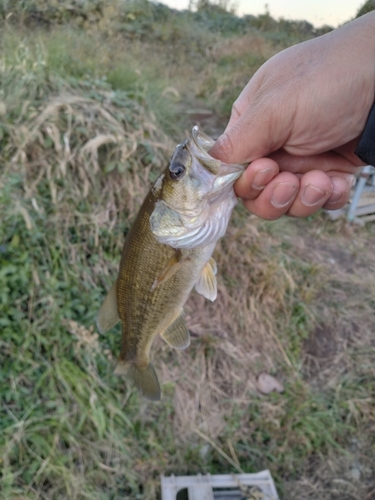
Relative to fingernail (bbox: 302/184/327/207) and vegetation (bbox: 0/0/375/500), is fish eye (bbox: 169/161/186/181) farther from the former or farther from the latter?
vegetation (bbox: 0/0/375/500)

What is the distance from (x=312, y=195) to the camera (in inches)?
65.2

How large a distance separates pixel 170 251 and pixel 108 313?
1.54 feet

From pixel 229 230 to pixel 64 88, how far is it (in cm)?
190

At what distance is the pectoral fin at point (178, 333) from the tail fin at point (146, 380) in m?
0.23

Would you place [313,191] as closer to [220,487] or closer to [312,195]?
[312,195]

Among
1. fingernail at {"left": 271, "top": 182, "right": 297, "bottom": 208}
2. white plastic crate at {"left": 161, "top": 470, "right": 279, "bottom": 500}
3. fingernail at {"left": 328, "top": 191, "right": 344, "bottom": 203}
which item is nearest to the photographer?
fingernail at {"left": 271, "top": 182, "right": 297, "bottom": 208}

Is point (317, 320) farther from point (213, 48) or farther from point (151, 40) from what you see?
point (213, 48)

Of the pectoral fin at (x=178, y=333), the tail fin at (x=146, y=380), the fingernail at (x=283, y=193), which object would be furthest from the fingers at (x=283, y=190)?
the tail fin at (x=146, y=380)

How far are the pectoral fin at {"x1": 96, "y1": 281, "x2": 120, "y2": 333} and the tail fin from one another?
0.90 feet

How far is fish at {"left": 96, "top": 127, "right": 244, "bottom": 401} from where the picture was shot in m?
1.37

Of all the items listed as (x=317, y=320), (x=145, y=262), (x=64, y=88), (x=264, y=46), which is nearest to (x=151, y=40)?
(x=264, y=46)

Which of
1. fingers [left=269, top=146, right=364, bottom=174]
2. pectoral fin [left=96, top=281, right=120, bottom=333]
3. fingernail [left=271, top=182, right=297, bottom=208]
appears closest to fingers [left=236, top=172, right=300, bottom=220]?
fingernail [left=271, top=182, right=297, bottom=208]

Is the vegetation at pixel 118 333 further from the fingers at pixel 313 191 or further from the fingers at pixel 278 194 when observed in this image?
the fingers at pixel 313 191

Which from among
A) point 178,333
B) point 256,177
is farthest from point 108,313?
point 256,177
